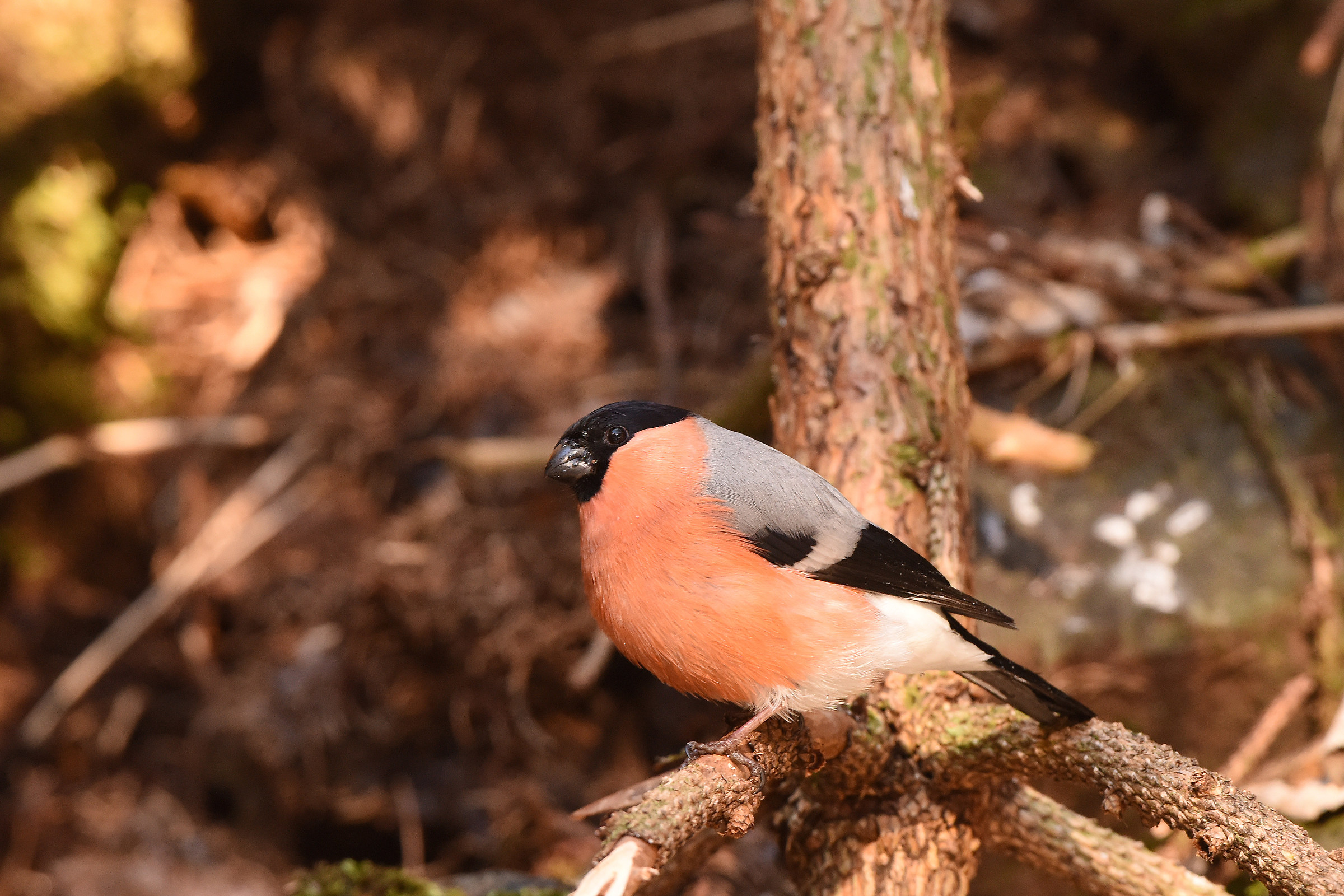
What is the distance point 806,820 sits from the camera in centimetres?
238

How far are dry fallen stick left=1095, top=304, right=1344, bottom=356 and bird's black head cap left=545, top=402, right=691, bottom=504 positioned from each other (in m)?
2.43

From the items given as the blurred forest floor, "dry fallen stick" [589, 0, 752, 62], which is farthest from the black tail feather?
"dry fallen stick" [589, 0, 752, 62]

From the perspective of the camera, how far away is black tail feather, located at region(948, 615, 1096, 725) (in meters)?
1.96

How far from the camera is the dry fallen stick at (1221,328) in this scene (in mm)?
3670

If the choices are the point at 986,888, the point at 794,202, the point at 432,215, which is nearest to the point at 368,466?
the point at 432,215

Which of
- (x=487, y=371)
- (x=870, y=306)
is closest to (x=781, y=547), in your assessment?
(x=870, y=306)

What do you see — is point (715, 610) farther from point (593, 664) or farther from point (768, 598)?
point (593, 664)

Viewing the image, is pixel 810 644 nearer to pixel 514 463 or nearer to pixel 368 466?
pixel 514 463

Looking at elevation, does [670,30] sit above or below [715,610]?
above

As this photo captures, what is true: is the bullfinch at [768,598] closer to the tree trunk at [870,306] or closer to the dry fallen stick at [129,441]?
the tree trunk at [870,306]

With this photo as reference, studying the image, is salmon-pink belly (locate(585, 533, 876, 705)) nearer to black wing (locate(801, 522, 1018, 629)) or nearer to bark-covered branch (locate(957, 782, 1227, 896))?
black wing (locate(801, 522, 1018, 629))

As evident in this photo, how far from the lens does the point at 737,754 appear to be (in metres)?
2.01

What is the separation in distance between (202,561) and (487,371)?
5.69 feet

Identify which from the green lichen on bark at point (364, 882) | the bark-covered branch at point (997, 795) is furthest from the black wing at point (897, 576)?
the green lichen on bark at point (364, 882)
